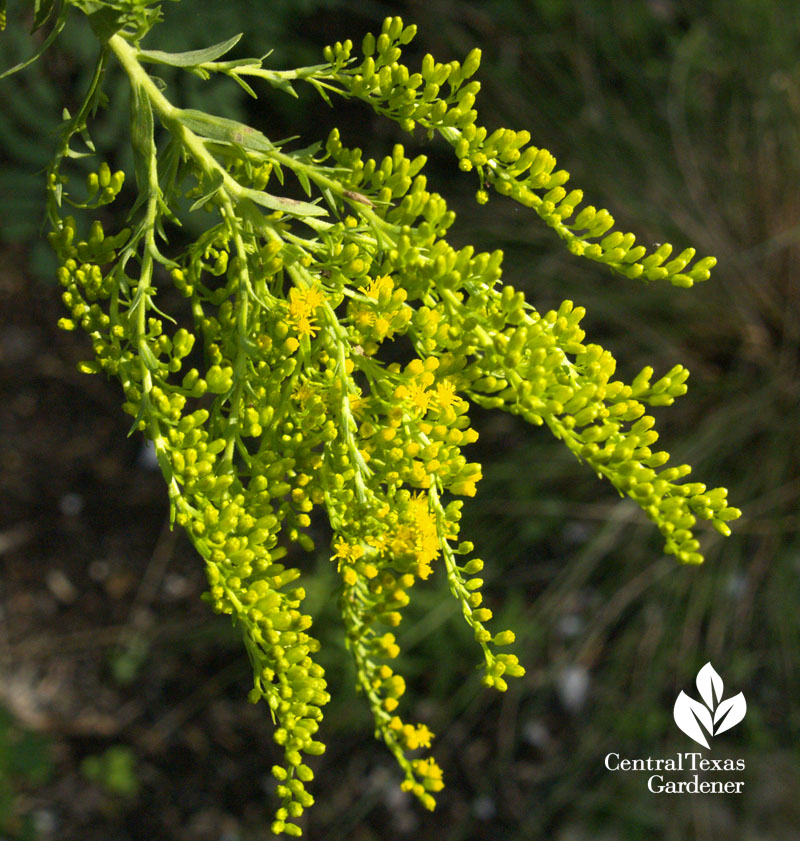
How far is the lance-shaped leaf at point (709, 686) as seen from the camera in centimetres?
297

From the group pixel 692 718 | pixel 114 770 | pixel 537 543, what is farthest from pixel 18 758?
pixel 692 718

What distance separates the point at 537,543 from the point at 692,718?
36.2 inches

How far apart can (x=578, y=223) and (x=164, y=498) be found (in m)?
2.81

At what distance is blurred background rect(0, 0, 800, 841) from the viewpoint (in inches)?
124

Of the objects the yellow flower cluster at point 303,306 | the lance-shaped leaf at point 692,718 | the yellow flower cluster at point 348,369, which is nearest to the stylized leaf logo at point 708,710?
the lance-shaped leaf at point 692,718

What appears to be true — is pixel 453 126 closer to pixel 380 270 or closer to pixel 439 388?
pixel 380 270

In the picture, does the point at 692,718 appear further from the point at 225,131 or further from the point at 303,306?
the point at 225,131

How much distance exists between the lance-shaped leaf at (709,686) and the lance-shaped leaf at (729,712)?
0.26 ft

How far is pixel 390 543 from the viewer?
39.8 inches

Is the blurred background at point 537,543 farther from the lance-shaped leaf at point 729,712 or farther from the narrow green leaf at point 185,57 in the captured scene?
the narrow green leaf at point 185,57

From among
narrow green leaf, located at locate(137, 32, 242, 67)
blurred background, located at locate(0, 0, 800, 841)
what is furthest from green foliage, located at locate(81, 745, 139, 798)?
narrow green leaf, located at locate(137, 32, 242, 67)

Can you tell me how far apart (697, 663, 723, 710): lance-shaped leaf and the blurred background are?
7 centimetres

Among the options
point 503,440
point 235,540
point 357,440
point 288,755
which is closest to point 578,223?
point 357,440

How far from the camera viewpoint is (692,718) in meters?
3.05
